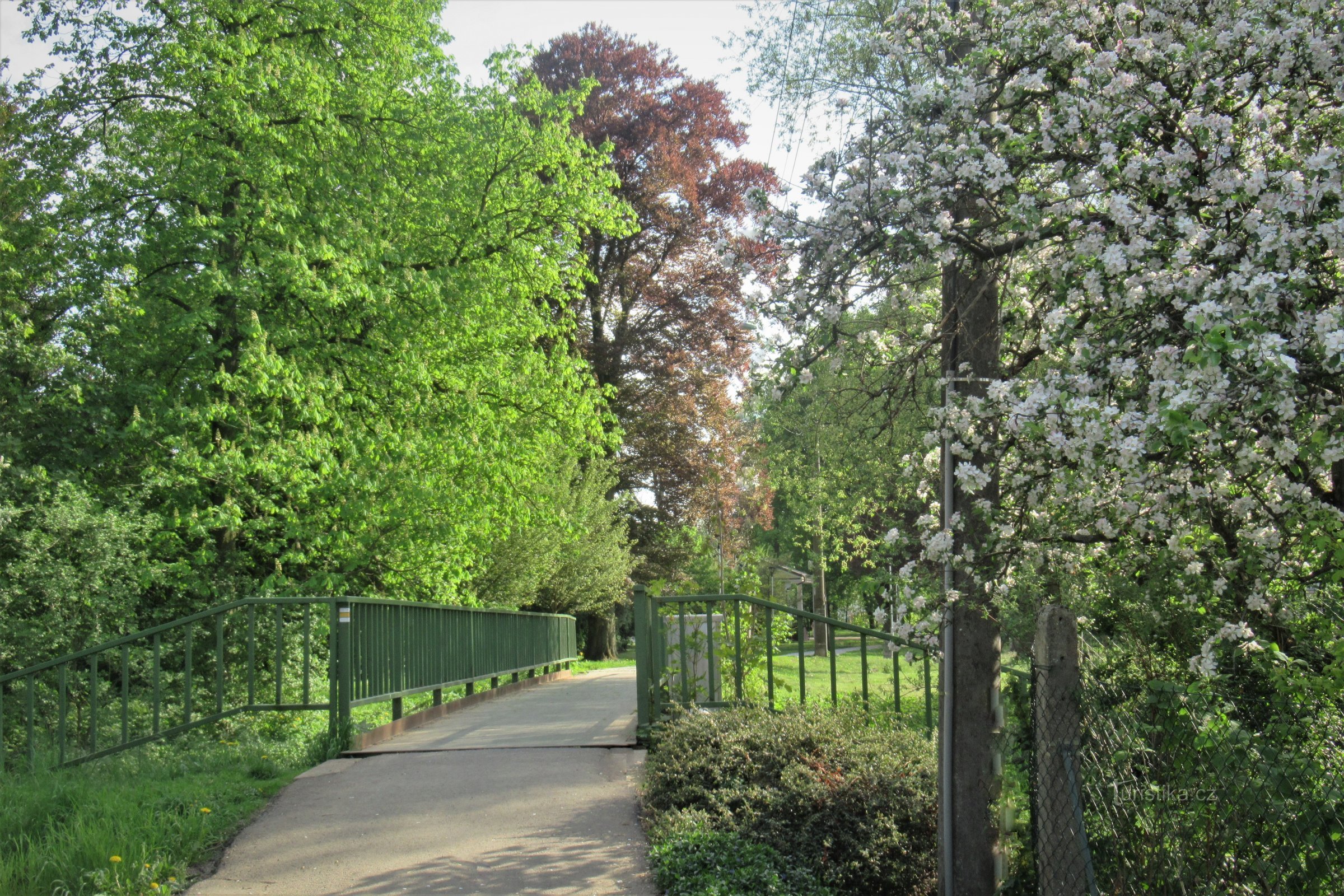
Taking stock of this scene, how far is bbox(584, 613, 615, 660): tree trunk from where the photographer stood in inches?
1156

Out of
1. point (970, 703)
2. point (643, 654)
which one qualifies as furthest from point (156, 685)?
point (970, 703)

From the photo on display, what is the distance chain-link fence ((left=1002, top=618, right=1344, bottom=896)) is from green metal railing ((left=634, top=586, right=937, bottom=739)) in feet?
6.95

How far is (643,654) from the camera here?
8164 mm

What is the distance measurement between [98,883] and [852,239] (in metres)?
4.62

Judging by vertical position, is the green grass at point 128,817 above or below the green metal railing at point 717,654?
below

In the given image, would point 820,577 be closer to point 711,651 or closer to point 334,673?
point 711,651

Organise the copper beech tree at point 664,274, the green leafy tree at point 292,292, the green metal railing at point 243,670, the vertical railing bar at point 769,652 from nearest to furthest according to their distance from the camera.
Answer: the vertical railing bar at point 769,652 → the green metal railing at point 243,670 → the green leafy tree at point 292,292 → the copper beech tree at point 664,274

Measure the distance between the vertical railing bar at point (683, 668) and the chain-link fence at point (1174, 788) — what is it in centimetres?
317

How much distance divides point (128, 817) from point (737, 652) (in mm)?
4474

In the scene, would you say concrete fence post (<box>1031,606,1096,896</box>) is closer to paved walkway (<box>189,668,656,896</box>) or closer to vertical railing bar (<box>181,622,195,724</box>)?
paved walkway (<box>189,668,656,896</box>)

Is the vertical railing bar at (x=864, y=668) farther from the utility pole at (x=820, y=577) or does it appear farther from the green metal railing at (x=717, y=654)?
the utility pole at (x=820, y=577)

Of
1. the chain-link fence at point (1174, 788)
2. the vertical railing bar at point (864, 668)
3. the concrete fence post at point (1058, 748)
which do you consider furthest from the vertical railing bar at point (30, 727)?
the concrete fence post at point (1058, 748)

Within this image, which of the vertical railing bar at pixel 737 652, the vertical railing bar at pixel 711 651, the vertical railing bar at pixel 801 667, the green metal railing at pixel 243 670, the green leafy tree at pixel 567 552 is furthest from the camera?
the green leafy tree at pixel 567 552

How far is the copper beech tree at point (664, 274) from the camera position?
24406 millimetres
